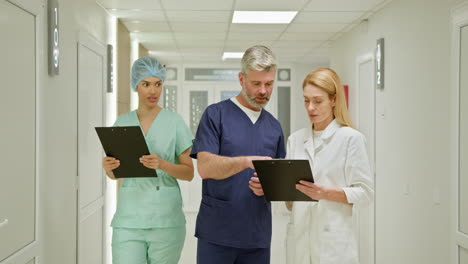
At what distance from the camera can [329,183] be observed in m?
1.89

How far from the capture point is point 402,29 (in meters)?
4.00

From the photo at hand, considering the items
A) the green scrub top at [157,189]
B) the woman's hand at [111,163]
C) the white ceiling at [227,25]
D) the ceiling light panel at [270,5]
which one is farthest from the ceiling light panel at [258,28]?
the woman's hand at [111,163]

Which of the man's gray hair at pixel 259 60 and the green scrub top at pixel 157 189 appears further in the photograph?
the green scrub top at pixel 157 189

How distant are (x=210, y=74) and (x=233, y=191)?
6976 millimetres

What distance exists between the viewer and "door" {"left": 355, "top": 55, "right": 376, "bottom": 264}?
15.7 feet

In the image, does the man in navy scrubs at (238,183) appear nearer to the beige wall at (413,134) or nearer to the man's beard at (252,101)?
the man's beard at (252,101)

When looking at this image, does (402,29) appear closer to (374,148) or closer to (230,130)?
(374,148)

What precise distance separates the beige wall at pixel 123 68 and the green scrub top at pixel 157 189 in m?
2.42

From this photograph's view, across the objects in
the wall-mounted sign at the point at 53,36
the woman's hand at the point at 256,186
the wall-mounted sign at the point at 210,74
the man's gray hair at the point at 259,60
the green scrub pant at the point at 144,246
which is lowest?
the green scrub pant at the point at 144,246

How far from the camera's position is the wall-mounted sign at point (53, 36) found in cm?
289

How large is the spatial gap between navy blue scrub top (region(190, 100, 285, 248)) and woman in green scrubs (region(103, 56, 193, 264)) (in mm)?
494

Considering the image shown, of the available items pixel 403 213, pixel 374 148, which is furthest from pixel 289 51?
pixel 403 213

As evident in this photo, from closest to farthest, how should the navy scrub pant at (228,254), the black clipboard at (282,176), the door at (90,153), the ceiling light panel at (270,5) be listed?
the black clipboard at (282,176) < the navy scrub pant at (228,254) < the door at (90,153) < the ceiling light panel at (270,5)

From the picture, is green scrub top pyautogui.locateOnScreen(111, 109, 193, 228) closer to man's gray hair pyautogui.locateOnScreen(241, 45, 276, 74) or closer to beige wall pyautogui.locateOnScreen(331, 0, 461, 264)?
man's gray hair pyautogui.locateOnScreen(241, 45, 276, 74)
